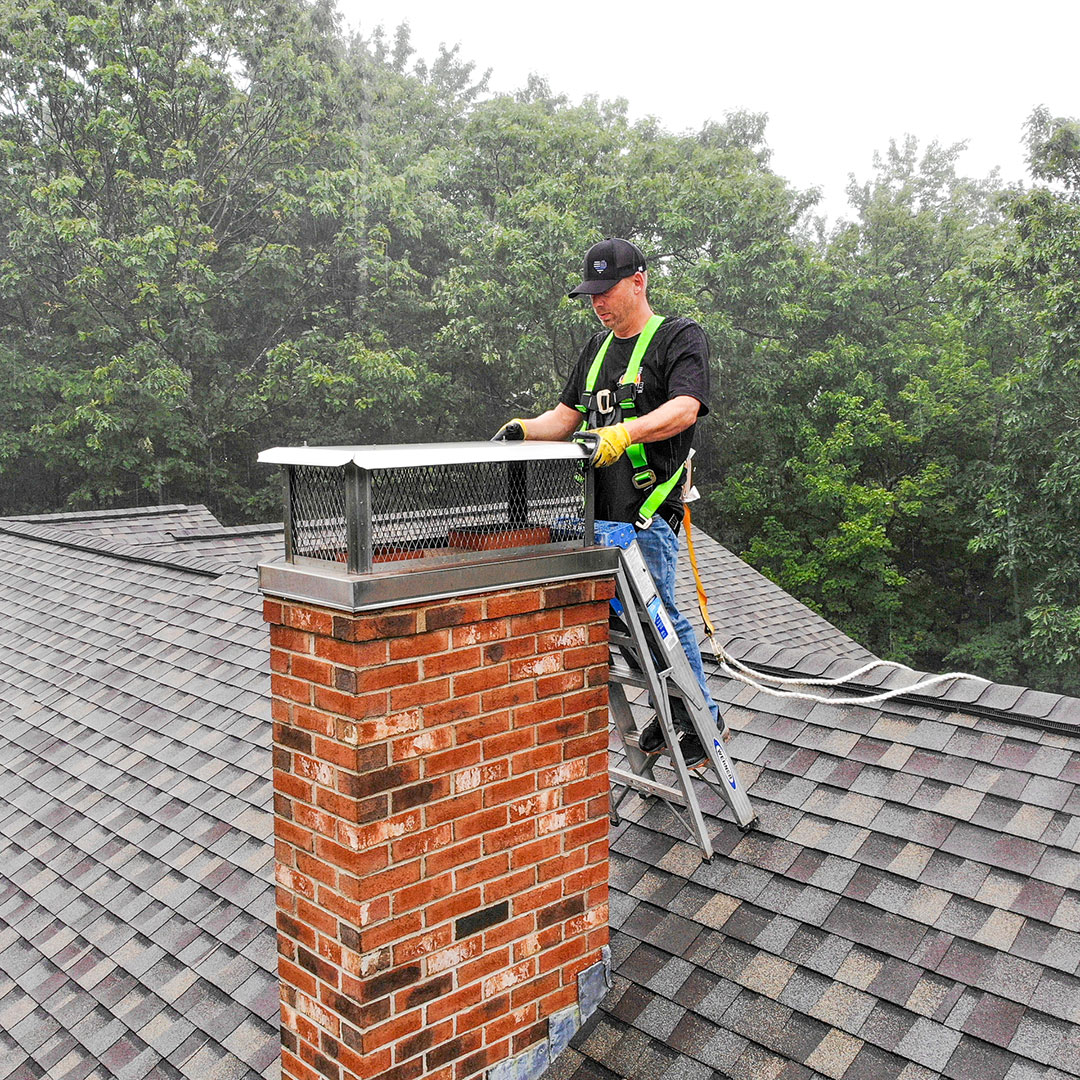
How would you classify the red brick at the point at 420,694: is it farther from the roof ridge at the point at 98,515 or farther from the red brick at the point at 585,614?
the roof ridge at the point at 98,515

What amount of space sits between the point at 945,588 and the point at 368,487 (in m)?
23.4

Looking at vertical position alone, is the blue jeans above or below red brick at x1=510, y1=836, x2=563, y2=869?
above

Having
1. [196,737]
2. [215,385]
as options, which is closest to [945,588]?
[215,385]

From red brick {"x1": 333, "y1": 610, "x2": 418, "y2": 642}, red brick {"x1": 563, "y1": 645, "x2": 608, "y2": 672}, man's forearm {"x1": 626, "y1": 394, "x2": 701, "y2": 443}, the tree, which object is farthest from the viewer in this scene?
the tree

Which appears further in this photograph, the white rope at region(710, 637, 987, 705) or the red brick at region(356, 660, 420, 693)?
the white rope at region(710, 637, 987, 705)

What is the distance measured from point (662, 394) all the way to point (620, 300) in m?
0.30

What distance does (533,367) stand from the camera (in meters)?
20.4

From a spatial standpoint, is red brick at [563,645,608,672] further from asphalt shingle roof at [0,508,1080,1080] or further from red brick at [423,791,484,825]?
asphalt shingle roof at [0,508,1080,1080]

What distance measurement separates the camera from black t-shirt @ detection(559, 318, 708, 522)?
2461mm

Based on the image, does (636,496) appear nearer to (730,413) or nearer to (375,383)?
(375,383)

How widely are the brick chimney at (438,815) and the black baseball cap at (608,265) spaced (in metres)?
0.83

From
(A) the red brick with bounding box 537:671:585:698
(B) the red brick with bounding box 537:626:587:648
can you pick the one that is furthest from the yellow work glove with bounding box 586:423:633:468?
(A) the red brick with bounding box 537:671:585:698

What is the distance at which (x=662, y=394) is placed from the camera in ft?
8.44

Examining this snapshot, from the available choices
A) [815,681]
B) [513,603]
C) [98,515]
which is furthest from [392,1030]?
[98,515]
